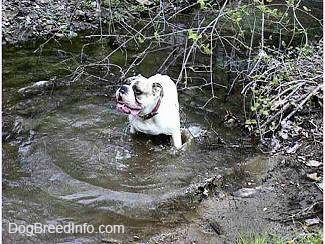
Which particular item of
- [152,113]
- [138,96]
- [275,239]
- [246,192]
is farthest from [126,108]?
[275,239]

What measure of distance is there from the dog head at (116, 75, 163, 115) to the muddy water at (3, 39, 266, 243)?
543 mm

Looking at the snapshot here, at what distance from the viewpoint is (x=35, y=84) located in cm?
788

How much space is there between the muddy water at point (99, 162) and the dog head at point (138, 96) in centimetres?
54

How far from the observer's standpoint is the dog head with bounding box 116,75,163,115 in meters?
6.01

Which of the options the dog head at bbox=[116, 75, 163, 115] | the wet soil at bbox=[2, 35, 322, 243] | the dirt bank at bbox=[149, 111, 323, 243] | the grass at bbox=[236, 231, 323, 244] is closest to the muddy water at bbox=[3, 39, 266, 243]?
the wet soil at bbox=[2, 35, 322, 243]

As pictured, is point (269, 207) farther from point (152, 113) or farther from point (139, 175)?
point (152, 113)

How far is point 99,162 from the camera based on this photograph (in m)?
5.95

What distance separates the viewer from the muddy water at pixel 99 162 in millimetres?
4934

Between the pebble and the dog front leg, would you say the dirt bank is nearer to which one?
the pebble

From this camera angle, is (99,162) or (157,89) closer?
(99,162)

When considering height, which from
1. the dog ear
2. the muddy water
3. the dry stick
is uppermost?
the dog ear

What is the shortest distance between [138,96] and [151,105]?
0.17 m

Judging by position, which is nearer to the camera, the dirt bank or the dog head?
the dirt bank

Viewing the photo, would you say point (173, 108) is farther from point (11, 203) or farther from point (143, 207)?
point (11, 203)
